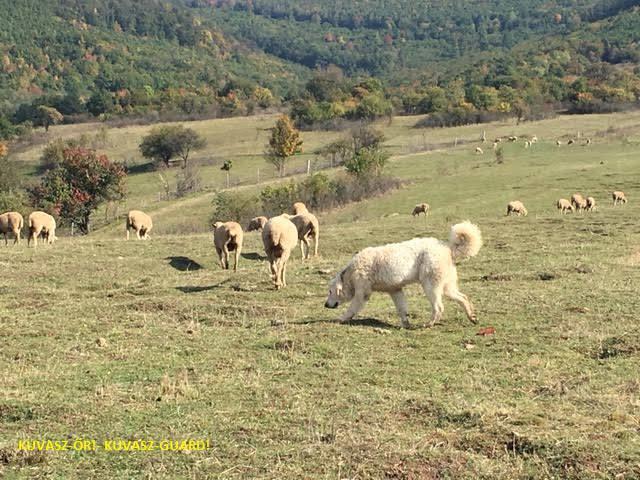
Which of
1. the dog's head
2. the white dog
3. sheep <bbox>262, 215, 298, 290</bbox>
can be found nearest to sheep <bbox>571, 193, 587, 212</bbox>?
sheep <bbox>262, 215, 298, 290</bbox>

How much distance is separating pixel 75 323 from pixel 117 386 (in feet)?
14.9

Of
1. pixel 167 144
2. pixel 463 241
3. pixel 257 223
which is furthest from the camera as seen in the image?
pixel 167 144

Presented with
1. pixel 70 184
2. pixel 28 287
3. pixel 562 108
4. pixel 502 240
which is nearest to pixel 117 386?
pixel 28 287

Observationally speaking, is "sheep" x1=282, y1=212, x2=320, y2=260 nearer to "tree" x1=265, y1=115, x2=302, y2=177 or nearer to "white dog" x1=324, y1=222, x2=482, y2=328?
"white dog" x1=324, y1=222, x2=482, y2=328

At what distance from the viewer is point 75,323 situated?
1358cm

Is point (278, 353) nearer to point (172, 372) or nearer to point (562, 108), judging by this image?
point (172, 372)

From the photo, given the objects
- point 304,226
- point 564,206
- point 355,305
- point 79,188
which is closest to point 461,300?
point 355,305

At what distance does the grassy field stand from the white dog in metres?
0.55

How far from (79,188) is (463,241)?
129 ft

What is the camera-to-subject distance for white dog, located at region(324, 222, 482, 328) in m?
12.9

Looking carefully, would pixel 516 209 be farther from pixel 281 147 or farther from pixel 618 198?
pixel 281 147

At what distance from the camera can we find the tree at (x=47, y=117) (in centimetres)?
13620

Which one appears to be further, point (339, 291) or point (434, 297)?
point (339, 291)

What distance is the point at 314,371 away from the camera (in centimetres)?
1022
